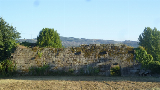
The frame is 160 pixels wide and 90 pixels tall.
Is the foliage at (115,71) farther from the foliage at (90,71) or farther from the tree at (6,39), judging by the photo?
the tree at (6,39)

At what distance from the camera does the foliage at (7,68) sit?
42.3ft

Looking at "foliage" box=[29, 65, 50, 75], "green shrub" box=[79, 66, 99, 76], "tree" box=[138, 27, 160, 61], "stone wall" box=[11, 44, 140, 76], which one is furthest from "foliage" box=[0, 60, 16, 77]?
"tree" box=[138, 27, 160, 61]

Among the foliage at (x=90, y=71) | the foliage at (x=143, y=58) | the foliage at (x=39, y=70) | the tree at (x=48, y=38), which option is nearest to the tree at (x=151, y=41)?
the tree at (x=48, y=38)

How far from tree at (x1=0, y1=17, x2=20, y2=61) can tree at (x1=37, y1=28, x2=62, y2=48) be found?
770 centimetres

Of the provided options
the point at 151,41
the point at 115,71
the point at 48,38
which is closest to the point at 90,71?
the point at 115,71

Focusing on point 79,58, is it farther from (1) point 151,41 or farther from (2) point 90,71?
(1) point 151,41

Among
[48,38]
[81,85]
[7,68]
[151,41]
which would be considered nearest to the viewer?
[81,85]

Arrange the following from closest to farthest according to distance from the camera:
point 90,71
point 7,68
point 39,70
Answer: point 90,71
point 39,70
point 7,68

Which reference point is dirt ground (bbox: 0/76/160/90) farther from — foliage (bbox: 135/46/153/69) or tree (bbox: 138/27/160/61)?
tree (bbox: 138/27/160/61)

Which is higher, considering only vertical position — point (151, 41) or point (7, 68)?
point (151, 41)

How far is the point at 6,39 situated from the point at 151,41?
125ft

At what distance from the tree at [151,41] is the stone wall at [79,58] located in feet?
100

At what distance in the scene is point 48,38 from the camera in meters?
23.2

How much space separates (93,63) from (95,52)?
2.82ft
